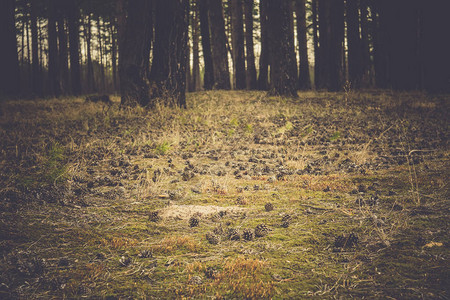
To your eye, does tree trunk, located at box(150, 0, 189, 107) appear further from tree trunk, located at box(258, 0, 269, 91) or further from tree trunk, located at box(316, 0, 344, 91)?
tree trunk, located at box(316, 0, 344, 91)

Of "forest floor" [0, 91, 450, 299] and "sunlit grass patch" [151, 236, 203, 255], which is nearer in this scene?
"forest floor" [0, 91, 450, 299]

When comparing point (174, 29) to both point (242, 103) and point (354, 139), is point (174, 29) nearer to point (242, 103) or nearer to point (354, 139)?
point (242, 103)

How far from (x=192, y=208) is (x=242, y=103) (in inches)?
367

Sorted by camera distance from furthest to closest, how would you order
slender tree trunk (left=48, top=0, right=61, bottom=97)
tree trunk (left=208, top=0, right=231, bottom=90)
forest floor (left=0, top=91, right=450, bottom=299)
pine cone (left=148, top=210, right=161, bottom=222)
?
slender tree trunk (left=48, top=0, right=61, bottom=97), tree trunk (left=208, top=0, right=231, bottom=90), pine cone (left=148, top=210, right=161, bottom=222), forest floor (left=0, top=91, right=450, bottom=299)

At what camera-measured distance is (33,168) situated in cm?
409

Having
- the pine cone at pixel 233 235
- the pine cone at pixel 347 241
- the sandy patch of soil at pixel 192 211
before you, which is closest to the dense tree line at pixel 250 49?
the sandy patch of soil at pixel 192 211

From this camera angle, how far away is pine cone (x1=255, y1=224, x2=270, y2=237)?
225 centimetres

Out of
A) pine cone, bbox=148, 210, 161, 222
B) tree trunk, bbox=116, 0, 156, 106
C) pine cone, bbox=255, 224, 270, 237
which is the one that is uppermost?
tree trunk, bbox=116, 0, 156, 106

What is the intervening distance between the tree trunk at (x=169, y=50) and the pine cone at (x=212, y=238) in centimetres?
780

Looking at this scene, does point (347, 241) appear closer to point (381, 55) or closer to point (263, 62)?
point (263, 62)

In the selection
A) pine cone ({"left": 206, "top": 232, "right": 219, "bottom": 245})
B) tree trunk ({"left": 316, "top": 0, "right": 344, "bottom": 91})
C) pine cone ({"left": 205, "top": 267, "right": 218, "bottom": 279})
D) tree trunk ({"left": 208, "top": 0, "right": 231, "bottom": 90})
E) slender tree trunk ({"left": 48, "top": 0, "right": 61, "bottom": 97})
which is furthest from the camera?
slender tree trunk ({"left": 48, "top": 0, "right": 61, "bottom": 97})

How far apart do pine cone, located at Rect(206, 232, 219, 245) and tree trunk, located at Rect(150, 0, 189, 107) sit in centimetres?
780

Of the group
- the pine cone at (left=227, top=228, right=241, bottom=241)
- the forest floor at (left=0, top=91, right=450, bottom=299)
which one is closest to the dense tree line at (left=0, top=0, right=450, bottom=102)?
the forest floor at (left=0, top=91, right=450, bottom=299)

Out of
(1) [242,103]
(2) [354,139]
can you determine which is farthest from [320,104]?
(2) [354,139]
